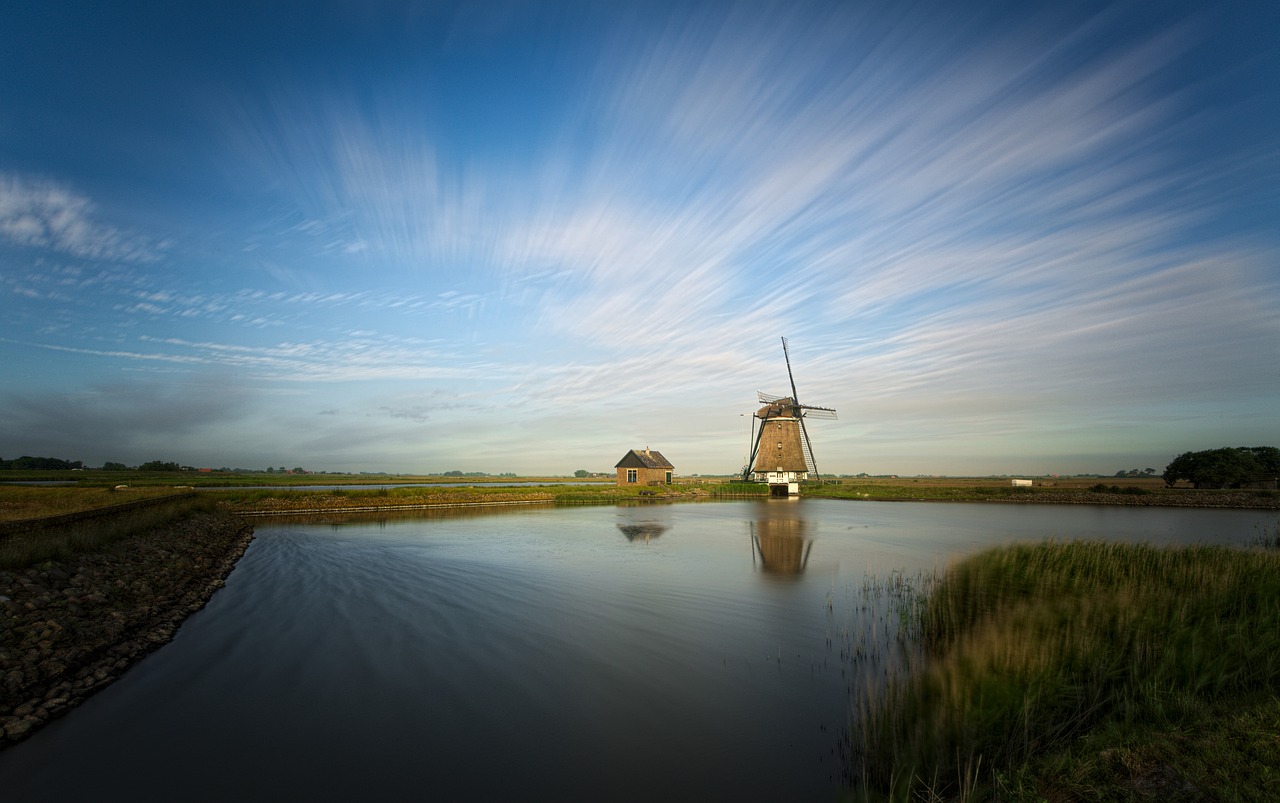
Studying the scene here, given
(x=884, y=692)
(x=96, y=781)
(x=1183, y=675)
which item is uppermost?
(x=1183, y=675)

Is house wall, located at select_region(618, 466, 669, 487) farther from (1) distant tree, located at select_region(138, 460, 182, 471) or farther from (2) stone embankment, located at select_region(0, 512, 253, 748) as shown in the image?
(1) distant tree, located at select_region(138, 460, 182, 471)

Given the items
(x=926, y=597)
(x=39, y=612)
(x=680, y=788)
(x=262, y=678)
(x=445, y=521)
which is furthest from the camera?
(x=445, y=521)

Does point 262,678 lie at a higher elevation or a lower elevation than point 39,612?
lower

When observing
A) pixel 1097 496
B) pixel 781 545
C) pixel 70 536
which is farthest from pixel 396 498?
pixel 1097 496

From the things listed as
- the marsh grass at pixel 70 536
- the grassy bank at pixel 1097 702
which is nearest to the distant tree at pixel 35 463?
the marsh grass at pixel 70 536

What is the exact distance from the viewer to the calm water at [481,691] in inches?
210

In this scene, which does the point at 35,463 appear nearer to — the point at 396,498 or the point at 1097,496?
the point at 396,498

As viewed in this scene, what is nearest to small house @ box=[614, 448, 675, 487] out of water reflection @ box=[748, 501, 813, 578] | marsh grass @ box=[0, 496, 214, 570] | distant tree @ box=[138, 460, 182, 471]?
water reflection @ box=[748, 501, 813, 578]

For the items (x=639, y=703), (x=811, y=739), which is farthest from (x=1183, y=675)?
(x=639, y=703)

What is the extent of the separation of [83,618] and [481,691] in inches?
289

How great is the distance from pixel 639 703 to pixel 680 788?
1995 millimetres

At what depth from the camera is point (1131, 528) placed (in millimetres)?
26656

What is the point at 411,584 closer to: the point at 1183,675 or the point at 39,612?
the point at 39,612

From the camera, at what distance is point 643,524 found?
1221 inches
